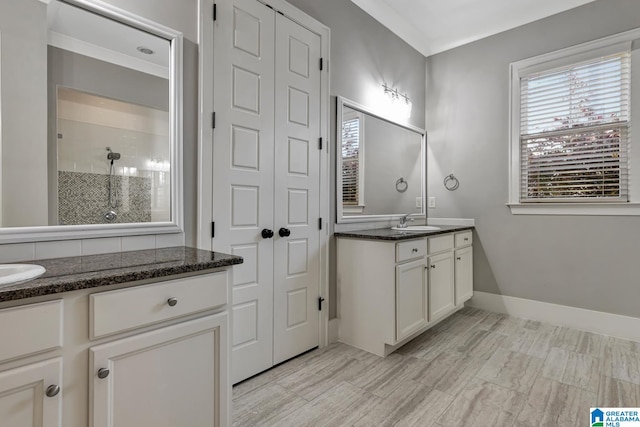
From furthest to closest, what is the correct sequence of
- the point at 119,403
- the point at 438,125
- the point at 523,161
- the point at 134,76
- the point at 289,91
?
the point at 438,125
the point at 523,161
the point at 289,91
the point at 134,76
the point at 119,403

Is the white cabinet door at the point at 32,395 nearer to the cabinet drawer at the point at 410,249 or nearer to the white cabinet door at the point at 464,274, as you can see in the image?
the cabinet drawer at the point at 410,249

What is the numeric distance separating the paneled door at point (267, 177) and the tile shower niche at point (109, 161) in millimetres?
312

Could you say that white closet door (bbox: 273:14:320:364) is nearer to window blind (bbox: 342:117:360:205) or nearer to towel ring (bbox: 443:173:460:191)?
window blind (bbox: 342:117:360:205)

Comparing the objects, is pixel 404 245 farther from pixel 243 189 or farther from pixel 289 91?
pixel 289 91

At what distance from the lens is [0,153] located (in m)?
1.25

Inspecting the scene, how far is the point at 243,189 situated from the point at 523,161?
2.74 meters

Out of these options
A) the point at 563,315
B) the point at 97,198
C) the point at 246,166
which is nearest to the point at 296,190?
the point at 246,166

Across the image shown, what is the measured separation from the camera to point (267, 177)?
7.06 ft

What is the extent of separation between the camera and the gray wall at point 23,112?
1267mm

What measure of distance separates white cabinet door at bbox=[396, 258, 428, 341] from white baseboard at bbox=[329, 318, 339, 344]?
53 centimetres

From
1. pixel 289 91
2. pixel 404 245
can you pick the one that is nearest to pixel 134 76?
pixel 289 91

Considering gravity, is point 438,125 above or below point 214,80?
above

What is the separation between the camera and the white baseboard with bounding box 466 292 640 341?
268cm

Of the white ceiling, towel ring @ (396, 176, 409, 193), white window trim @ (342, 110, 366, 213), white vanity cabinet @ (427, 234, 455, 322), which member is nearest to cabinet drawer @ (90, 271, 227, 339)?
white window trim @ (342, 110, 366, 213)
